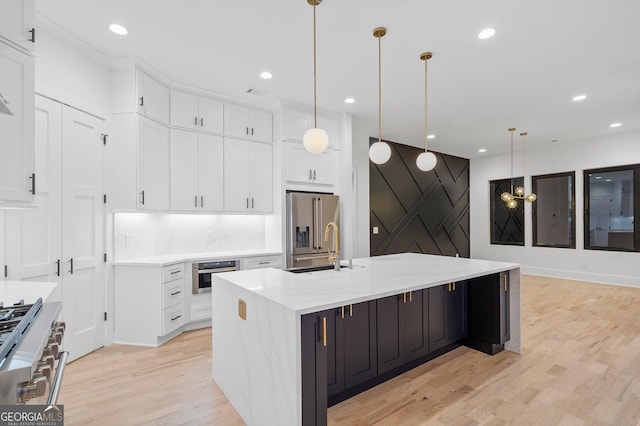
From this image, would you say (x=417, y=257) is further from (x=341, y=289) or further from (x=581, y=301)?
(x=581, y=301)

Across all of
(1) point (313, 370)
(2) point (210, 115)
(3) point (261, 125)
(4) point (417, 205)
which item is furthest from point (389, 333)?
(4) point (417, 205)

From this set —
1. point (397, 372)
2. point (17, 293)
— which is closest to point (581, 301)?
point (397, 372)

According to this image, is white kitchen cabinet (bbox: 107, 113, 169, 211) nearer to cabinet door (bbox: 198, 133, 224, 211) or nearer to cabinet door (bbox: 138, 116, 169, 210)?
cabinet door (bbox: 138, 116, 169, 210)

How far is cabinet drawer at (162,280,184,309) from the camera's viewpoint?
3256mm

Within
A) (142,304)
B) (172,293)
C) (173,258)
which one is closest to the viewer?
(142,304)

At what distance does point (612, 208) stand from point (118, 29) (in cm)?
831

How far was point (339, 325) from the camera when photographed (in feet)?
7.09

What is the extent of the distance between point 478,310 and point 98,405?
3.28 m

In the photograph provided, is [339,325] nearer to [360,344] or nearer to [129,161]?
[360,344]

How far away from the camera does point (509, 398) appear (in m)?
2.24

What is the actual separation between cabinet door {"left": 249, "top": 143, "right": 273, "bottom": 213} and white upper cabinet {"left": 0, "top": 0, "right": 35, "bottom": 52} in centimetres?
263

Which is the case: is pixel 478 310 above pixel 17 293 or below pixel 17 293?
below

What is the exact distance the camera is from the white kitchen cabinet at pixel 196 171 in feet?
12.3

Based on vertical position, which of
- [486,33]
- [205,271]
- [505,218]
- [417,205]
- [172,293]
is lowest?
[172,293]
